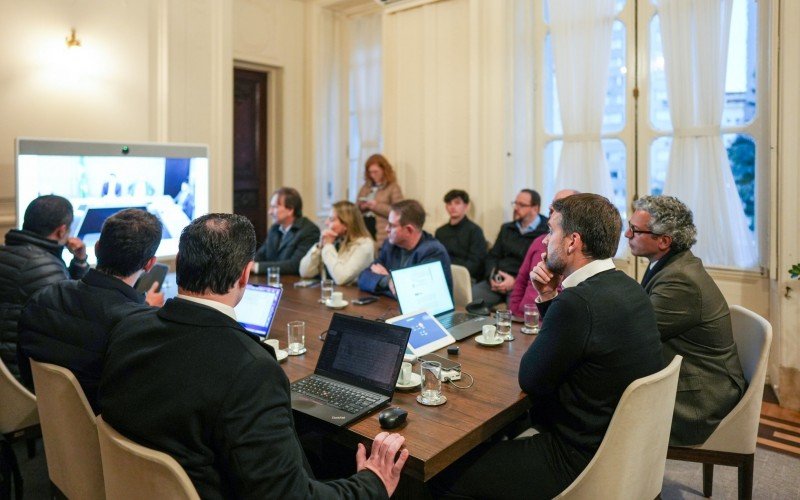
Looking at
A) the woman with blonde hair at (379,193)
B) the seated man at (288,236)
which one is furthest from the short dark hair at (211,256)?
the woman with blonde hair at (379,193)

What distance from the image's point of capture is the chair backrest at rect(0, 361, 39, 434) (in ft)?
7.25

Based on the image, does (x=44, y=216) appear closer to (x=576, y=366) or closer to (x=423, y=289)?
(x=423, y=289)

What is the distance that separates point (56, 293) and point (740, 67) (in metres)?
4.12

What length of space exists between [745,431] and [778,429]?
152 centimetres

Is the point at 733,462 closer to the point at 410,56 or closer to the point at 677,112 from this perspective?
the point at 677,112

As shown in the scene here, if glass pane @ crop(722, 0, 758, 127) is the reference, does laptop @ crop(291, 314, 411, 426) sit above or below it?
below

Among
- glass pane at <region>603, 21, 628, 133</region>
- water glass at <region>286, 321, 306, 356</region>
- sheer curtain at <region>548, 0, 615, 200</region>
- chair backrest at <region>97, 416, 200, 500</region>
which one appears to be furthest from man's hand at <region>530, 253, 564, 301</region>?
glass pane at <region>603, 21, 628, 133</region>

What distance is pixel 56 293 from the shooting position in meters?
1.99

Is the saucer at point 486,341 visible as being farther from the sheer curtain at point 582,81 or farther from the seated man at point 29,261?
the sheer curtain at point 582,81

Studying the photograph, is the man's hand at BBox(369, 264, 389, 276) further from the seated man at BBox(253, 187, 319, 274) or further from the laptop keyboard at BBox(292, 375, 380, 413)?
the laptop keyboard at BBox(292, 375, 380, 413)

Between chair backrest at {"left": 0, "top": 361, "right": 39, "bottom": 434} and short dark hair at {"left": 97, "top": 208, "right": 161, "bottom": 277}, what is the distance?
23.4 inches

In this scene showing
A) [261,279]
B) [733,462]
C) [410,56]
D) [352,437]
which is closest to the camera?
[352,437]

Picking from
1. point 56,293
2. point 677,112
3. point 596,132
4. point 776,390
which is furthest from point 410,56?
point 56,293

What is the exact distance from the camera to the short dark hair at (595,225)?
190 centimetres
